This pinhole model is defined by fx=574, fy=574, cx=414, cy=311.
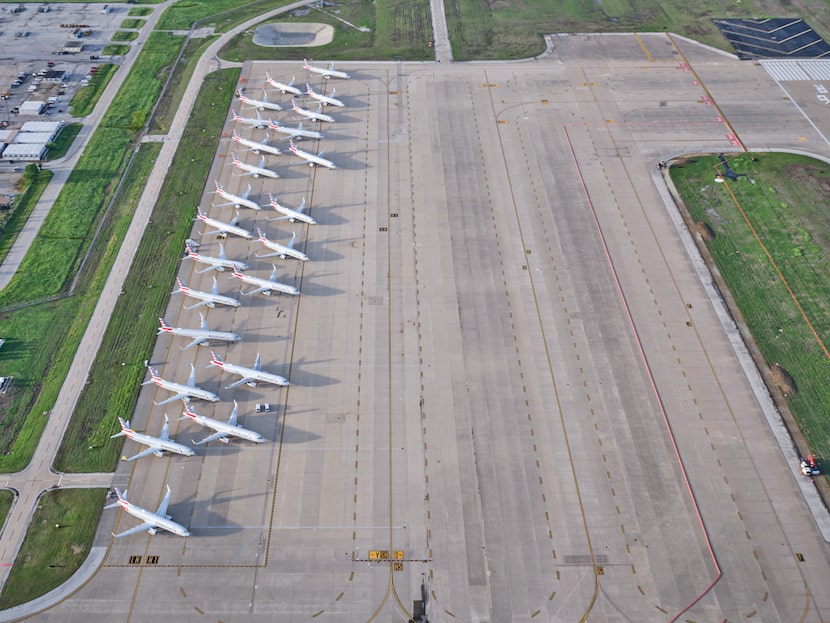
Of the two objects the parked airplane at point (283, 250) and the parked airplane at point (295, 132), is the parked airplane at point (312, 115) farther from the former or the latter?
Answer: the parked airplane at point (283, 250)

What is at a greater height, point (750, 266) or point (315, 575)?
point (750, 266)

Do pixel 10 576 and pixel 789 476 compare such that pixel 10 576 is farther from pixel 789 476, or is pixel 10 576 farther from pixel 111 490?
pixel 789 476

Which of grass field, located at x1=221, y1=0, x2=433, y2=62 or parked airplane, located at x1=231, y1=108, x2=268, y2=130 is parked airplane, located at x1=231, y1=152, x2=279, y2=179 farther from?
grass field, located at x1=221, y1=0, x2=433, y2=62

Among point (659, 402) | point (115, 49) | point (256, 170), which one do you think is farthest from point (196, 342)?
point (115, 49)

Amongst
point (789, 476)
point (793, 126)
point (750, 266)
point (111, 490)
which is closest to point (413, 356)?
point (111, 490)

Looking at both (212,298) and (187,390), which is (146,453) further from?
(212,298)

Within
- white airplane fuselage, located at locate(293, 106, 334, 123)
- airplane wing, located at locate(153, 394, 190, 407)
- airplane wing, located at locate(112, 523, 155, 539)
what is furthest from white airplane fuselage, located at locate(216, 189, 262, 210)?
airplane wing, located at locate(112, 523, 155, 539)
